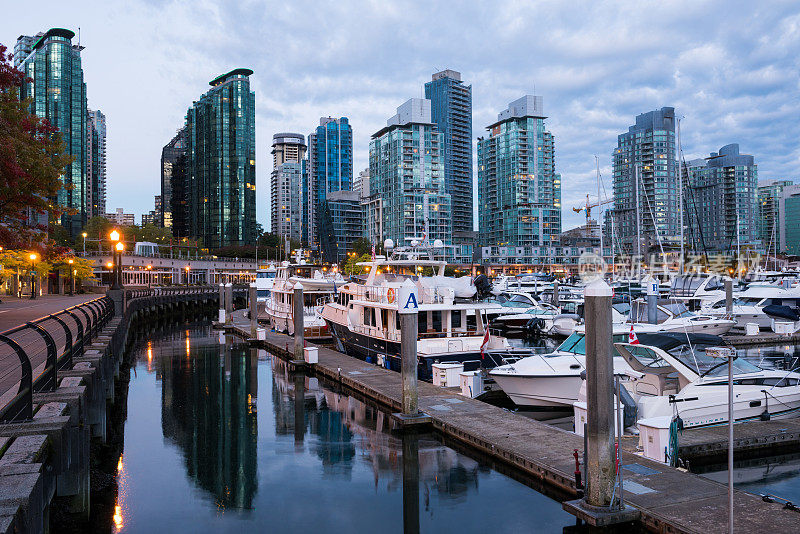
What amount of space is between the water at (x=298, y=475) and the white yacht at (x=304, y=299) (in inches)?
606

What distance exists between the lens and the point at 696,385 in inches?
590

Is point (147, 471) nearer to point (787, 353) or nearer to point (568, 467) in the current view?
point (568, 467)

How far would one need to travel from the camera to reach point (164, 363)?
96.3 ft

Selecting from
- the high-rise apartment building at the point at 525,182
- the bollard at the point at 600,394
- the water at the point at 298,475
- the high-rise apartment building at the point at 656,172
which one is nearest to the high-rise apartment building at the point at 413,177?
the high-rise apartment building at the point at 525,182

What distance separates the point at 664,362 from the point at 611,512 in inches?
397

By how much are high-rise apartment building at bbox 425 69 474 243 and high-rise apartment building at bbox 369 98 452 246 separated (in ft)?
45.7

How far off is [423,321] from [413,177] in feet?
475

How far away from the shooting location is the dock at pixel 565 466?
827 cm

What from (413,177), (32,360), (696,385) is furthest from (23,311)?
(413,177)

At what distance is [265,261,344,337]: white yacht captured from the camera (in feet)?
120

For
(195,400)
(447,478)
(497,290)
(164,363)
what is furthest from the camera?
(497,290)

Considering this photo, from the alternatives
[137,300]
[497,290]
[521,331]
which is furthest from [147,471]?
[497,290]

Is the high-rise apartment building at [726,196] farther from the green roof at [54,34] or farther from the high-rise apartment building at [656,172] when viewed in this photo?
the green roof at [54,34]

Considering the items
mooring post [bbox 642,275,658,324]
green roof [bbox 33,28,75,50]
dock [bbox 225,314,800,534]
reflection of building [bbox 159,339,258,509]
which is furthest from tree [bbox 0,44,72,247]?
green roof [bbox 33,28,75,50]
